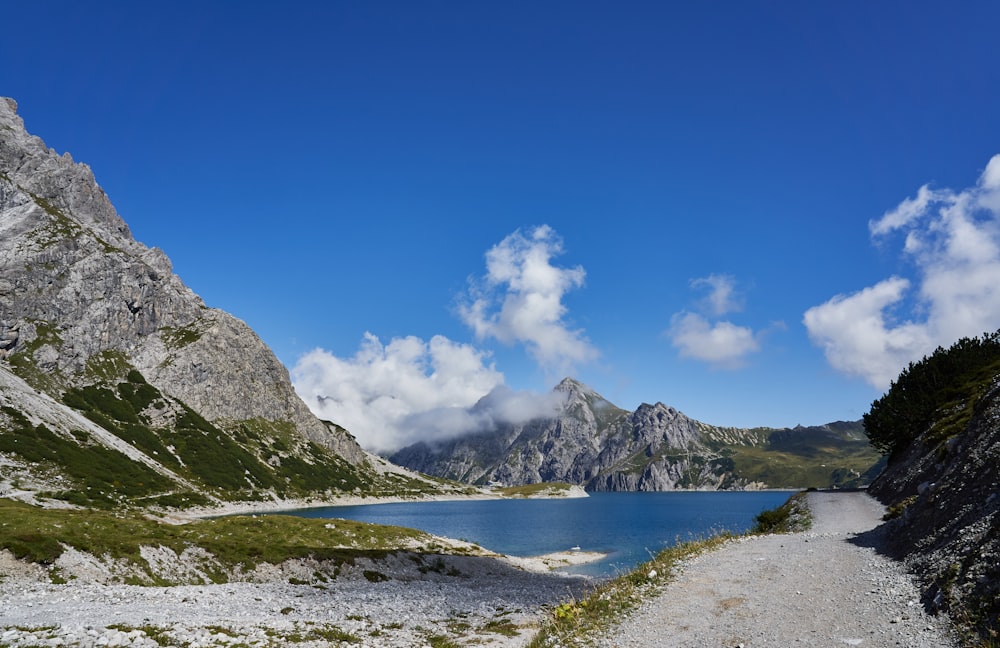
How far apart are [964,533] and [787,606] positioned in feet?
28.1

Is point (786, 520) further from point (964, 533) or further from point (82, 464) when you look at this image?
point (82, 464)

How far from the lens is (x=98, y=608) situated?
27422mm

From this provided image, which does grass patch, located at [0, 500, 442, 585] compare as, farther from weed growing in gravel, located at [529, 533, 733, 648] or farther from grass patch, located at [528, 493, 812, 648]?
A: weed growing in gravel, located at [529, 533, 733, 648]

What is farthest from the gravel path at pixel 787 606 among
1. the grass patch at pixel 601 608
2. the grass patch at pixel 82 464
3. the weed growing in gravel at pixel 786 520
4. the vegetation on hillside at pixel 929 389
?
the grass patch at pixel 82 464

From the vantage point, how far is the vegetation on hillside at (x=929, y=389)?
77156mm

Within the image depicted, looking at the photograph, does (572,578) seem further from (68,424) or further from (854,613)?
(68,424)

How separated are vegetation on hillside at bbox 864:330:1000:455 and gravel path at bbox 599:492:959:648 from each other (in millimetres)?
65731

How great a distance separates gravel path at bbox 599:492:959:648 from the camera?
14.8 meters

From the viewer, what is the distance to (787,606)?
17.6 meters

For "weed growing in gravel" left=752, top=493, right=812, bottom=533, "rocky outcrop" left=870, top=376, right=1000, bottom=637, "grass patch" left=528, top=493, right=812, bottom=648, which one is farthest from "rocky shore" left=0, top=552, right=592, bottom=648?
"weed growing in gravel" left=752, top=493, right=812, bottom=533

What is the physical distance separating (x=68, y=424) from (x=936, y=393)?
226 meters

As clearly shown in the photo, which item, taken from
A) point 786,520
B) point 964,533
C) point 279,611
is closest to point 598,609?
point 964,533

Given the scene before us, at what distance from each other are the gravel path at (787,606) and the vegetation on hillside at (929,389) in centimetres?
6573

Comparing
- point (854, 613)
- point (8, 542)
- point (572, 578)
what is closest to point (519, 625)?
point (854, 613)
